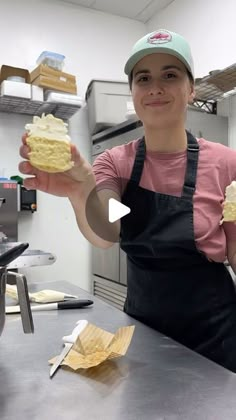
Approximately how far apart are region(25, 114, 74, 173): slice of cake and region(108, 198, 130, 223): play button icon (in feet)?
0.80

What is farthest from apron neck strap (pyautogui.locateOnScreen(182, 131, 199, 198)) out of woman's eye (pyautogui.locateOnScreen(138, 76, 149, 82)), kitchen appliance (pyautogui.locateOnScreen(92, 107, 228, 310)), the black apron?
kitchen appliance (pyautogui.locateOnScreen(92, 107, 228, 310))

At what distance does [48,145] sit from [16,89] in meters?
1.98

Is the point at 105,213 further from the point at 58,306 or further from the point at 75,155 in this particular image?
the point at 58,306

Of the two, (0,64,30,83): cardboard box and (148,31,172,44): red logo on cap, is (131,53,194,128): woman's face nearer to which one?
(148,31,172,44): red logo on cap

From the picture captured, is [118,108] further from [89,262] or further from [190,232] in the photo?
[190,232]

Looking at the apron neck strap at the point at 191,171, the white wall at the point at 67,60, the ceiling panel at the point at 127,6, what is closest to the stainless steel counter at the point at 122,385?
the apron neck strap at the point at 191,171

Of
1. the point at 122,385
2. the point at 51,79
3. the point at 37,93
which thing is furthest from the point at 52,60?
the point at 122,385

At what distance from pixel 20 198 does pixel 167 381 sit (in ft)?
7.48

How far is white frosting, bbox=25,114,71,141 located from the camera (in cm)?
79

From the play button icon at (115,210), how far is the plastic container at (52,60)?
6.41 ft

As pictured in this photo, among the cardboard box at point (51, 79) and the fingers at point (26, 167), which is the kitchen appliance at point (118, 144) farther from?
the fingers at point (26, 167)

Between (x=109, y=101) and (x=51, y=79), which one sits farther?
(x=109, y=101)

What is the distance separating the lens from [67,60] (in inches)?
122

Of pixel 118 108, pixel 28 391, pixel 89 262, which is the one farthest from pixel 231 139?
pixel 28 391
